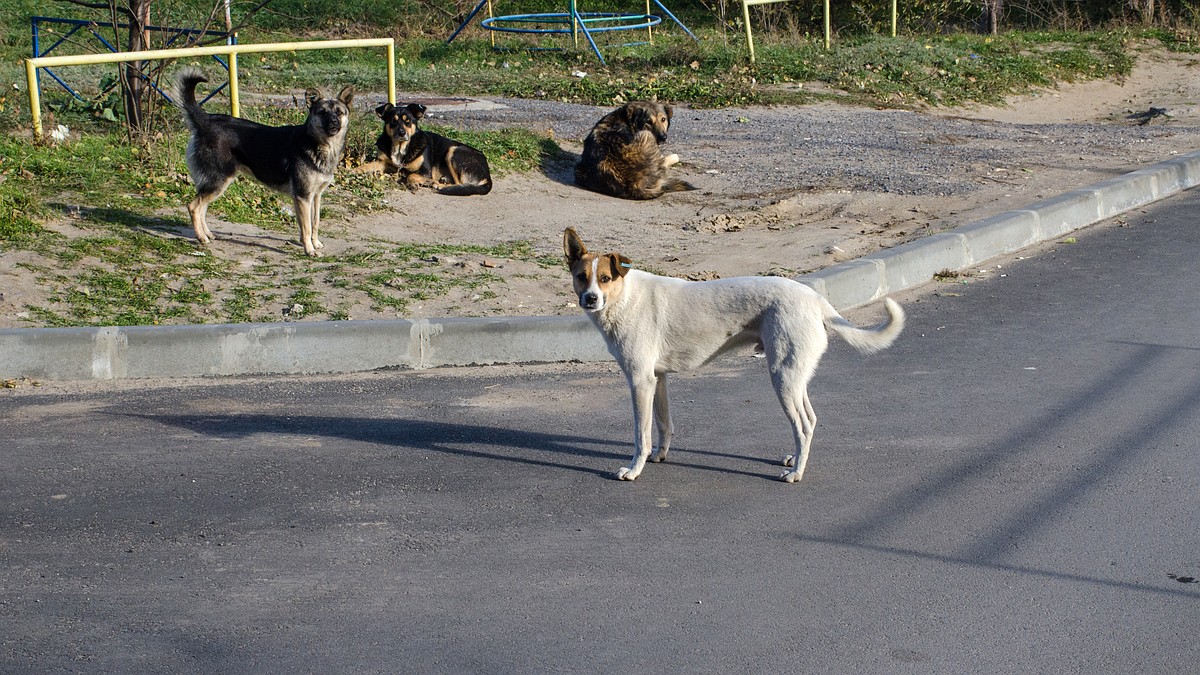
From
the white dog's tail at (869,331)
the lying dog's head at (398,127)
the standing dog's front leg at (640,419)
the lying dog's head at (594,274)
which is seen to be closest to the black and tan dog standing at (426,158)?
the lying dog's head at (398,127)

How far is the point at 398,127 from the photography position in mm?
11492

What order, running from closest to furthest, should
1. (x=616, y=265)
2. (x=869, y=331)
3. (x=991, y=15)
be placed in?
(x=616, y=265)
(x=869, y=331)
(x=991, y=15)

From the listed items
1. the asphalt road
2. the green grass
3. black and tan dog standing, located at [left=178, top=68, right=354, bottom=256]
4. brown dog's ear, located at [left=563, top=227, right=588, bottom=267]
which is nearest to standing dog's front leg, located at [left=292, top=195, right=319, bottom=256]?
black and tan dog standing, located at [left=178, top=68, right=354, bottom=256]

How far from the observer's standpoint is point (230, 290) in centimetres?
828

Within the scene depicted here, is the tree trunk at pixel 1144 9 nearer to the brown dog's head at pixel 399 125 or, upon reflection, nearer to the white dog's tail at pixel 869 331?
the brown dog's head at pixel 399 125

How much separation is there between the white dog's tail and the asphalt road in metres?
0.56

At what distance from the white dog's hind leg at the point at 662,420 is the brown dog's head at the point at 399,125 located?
649 centimetres

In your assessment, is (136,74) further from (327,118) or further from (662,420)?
(662,420)

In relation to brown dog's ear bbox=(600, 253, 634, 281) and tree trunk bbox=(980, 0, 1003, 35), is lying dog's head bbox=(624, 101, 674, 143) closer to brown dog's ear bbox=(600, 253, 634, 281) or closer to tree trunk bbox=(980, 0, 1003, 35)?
brown dog's ear bbox=(600, 253, 634, 281)

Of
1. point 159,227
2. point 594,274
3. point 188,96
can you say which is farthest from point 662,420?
point 159,227

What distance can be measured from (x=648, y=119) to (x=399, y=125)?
2.70 metres

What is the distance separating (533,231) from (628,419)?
4817 millimetres

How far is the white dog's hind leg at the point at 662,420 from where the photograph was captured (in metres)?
5.62

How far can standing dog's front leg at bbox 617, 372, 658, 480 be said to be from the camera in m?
5.36
